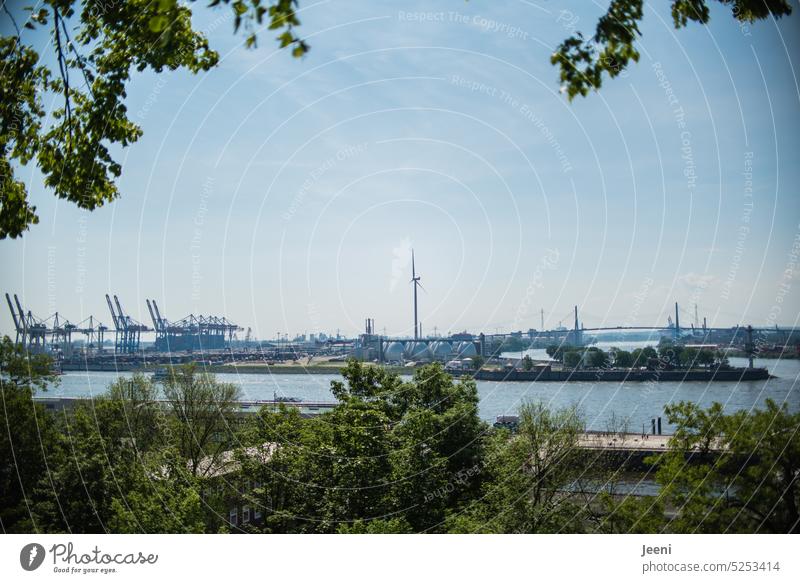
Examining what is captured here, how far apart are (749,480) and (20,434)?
5499mm

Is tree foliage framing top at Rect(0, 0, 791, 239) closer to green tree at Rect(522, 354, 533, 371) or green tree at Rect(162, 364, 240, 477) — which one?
green tree at Rect(162, 364, 240, 477)

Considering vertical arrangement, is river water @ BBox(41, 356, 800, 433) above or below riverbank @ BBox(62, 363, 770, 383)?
below

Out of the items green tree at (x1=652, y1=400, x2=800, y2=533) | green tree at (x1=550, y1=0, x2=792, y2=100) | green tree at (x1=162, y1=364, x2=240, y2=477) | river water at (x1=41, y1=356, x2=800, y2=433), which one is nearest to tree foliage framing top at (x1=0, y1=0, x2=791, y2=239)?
green tree at (x1=550, y1=0, x2=792, y2=100)

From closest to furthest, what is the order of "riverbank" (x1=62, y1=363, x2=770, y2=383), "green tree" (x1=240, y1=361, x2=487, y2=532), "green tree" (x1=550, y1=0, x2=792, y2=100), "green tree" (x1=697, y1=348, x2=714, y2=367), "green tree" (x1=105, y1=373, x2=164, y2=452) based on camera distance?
"green tree" (x1=550, y1=0, x2=792, y2=100) < "green tree" (x1=240, y1=361, x2=487, y2=532) < "green tree" (x1=105, y1=373, x2=164, y2=452) < "green tree" (x1=697, y1=348, x2=714, y2=367) < "riverbank" (x1=62, y1=363, x2=770, y2=383)

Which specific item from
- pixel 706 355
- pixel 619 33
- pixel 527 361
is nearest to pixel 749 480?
pixel 619 33

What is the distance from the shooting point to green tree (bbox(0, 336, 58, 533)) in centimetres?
502

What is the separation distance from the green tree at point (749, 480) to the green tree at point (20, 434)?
192 inches

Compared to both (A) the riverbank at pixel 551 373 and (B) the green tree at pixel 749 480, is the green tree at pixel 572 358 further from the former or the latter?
(B) the green tree at pixel 749 480

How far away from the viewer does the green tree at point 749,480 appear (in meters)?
4.31

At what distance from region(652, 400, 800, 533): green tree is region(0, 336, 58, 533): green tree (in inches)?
192

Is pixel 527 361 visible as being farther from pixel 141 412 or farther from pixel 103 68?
pixel 103 68

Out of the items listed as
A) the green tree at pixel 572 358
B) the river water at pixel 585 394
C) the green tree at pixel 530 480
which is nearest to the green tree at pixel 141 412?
the river water at pixel 585 394
